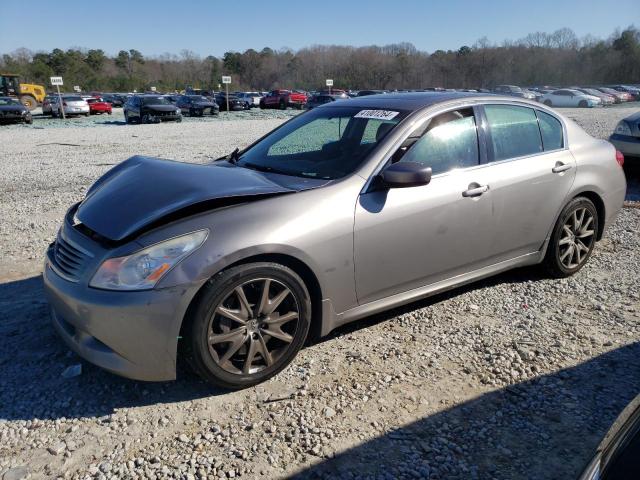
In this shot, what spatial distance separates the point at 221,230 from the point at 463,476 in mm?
1672

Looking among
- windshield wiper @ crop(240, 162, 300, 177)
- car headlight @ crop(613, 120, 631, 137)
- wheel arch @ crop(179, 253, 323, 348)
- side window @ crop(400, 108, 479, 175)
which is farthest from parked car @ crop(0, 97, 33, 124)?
wheel arch @ crop(179, 253, 323, 348)

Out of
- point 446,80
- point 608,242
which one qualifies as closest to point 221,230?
point 608,242

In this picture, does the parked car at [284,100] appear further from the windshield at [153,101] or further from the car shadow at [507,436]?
the car shadow at [507,436]

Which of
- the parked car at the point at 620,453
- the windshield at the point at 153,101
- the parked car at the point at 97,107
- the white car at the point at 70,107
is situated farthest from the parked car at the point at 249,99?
the parked car at the point at 620,453

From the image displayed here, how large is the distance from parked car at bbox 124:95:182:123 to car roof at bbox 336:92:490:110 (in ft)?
77.3

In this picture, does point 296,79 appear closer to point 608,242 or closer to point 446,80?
point 446,80

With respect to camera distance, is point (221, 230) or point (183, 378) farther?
point (183, 378)

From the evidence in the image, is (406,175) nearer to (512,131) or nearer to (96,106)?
(512,131)

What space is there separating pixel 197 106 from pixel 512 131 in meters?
30.9

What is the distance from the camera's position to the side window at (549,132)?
4137mm

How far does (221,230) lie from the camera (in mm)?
2643

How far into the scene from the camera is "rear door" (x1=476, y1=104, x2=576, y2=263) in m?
3.70

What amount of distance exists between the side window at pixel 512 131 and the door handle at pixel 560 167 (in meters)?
0.19

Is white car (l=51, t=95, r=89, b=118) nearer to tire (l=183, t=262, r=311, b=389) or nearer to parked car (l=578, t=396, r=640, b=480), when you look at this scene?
tire (l=183, t=262, r=311, b=389)
